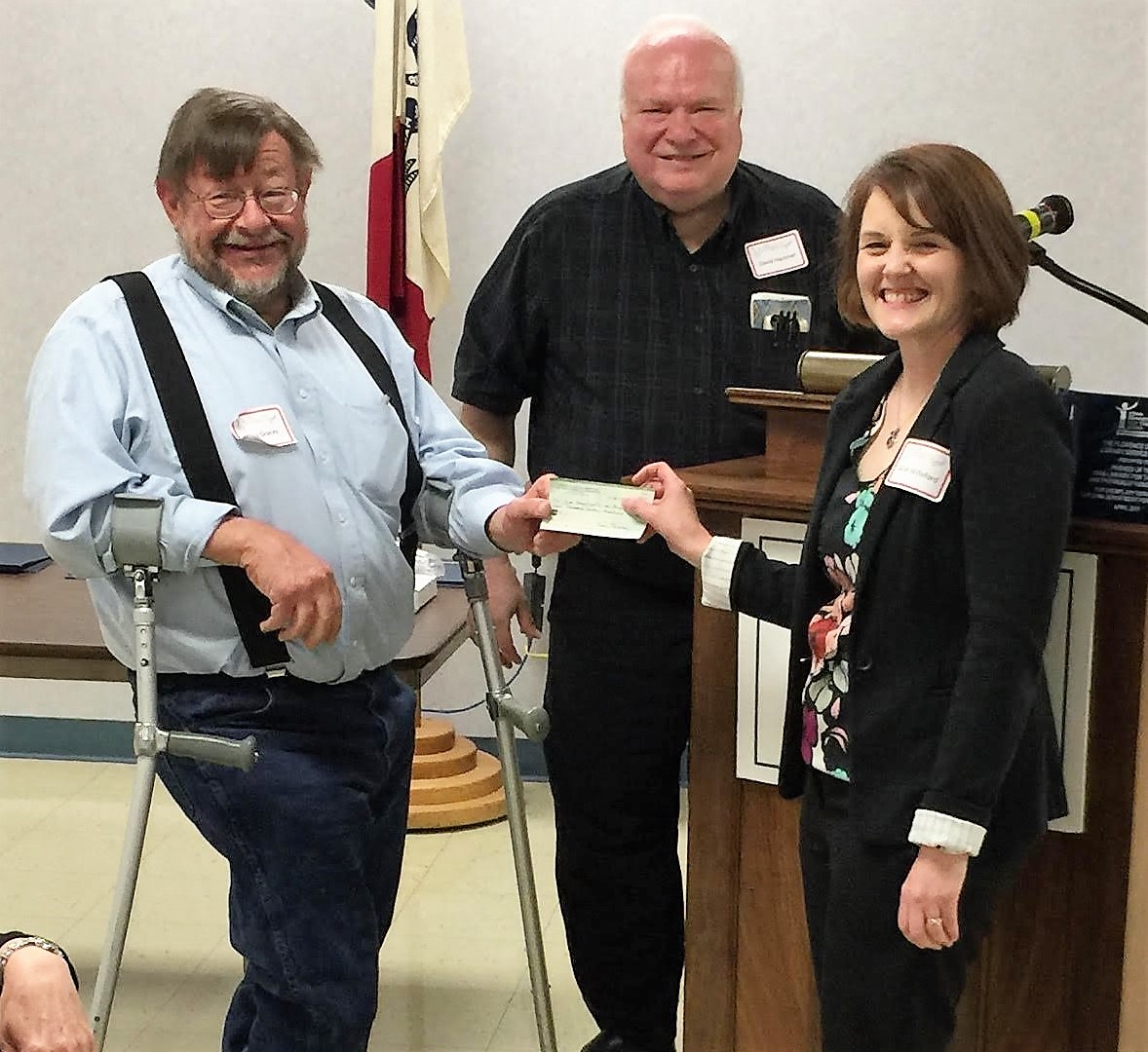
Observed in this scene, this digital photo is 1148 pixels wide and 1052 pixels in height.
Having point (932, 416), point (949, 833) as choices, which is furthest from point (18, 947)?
point (932, 416)

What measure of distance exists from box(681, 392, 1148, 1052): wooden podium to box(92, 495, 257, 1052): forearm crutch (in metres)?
0.66

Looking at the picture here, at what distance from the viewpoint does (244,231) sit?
6.99 ft

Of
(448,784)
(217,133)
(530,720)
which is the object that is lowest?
(448,784)

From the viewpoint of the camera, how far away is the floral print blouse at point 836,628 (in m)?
1.82

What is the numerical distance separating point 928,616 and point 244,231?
1045mm

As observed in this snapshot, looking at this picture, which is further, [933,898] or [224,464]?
[224,464]

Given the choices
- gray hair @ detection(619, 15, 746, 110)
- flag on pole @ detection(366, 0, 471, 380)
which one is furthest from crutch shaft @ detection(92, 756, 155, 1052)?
flag on pole @ detection(366, 0, 471, 380)

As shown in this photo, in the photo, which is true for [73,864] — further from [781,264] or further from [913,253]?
[913,253]

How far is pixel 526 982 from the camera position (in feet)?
10.7

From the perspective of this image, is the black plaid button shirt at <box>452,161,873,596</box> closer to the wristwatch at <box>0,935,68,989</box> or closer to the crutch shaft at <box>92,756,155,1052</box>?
the crutch shaft at <box>92,756,155,1052</box>

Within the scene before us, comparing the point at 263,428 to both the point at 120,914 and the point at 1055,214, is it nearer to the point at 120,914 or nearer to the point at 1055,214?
the point at 120,914

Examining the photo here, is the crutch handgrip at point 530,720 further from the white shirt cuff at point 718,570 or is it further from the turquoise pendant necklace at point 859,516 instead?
the turquoise pendant necklace at point 859,516

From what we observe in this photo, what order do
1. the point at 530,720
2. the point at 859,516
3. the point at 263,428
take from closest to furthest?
the point at 859,516
the point at 263,428
the point at 530,720

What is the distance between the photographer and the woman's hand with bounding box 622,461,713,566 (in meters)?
2.11
